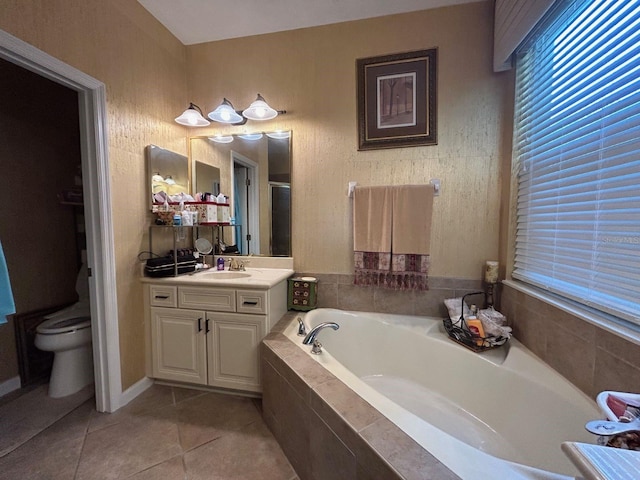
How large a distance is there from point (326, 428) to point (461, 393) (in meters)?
0.96

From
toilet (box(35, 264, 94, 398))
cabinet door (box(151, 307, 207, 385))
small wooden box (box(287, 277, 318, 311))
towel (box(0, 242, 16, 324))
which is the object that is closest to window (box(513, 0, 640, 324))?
small wooden box (box(287, 277, 318, 311))

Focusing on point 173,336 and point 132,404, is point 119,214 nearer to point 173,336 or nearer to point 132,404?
point 173,336

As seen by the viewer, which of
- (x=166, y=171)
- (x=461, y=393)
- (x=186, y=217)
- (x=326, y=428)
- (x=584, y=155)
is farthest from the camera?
(x=166, y=171)

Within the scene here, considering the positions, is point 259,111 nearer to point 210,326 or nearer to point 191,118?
point 191,118

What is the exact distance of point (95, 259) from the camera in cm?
160

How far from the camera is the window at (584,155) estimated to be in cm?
96

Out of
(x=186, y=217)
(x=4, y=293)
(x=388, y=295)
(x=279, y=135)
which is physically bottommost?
(x=388, y=295)

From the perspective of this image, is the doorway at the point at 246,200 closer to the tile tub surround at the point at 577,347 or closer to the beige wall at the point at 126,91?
the beige wall at the point at 126,91

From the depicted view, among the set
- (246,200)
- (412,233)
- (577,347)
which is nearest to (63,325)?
(246,200)

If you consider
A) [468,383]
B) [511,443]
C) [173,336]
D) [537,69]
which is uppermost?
[537,69]

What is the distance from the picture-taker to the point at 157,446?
1414 mm

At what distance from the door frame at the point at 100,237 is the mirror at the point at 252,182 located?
792mm

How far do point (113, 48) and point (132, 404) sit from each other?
230 centimetres

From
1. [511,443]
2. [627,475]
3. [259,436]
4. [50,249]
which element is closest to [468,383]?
[511,443]
